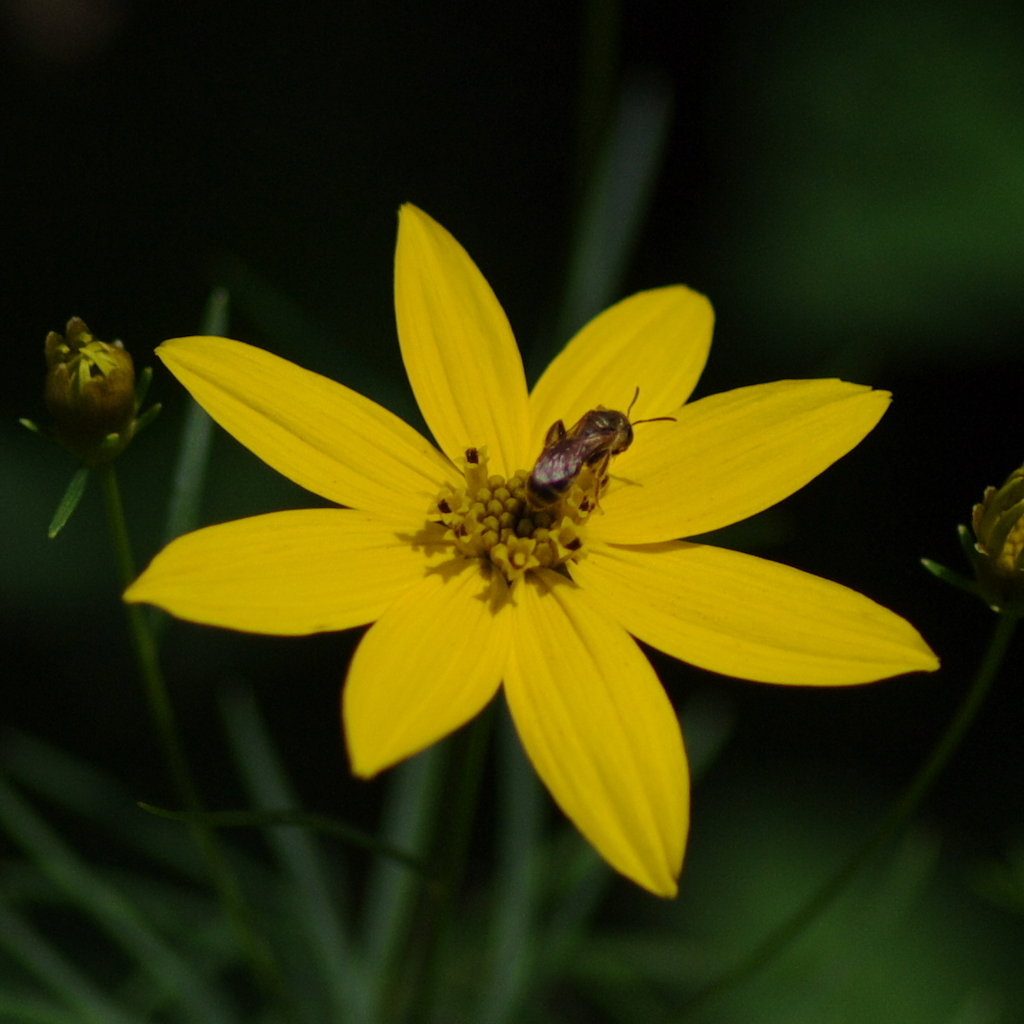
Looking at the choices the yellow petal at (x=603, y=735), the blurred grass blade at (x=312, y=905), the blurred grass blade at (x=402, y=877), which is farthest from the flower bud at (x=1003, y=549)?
the blurred grass blade at (x=312, y=905)

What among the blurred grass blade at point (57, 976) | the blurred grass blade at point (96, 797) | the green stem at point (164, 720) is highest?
the green stem at point (164, 720)

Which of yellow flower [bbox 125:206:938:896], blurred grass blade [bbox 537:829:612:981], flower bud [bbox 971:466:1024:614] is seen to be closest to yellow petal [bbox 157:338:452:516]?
yellow flower [bbox 125:206:938:896]

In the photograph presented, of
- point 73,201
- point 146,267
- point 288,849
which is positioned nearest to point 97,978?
point 288,849

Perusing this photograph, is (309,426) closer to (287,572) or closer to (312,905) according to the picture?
(287,572)

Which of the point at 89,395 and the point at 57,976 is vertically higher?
the point at 89,395

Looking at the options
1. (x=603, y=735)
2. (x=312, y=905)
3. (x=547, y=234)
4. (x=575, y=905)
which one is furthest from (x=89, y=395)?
(x=547, y=234)

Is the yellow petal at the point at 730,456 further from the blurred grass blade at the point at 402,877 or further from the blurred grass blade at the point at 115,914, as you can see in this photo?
the blurred grass blade at the point at 115,914

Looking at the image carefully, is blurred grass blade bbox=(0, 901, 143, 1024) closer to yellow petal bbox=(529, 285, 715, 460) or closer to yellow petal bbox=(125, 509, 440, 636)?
yellow petal bbox=(125, 509, 440, 636)
